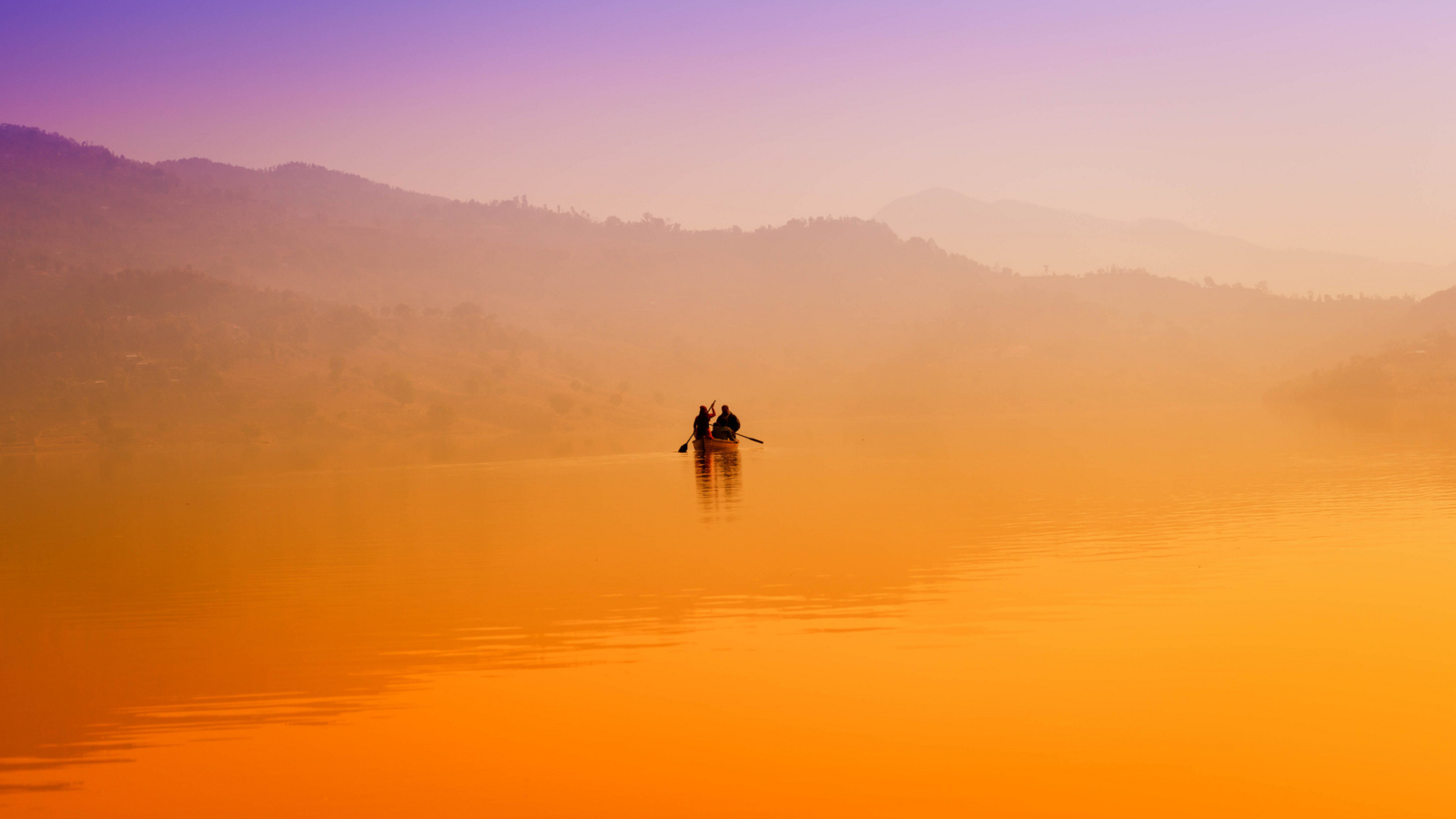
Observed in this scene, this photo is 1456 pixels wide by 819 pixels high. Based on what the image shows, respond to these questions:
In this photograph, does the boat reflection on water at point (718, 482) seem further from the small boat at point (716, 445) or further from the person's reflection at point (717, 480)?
the small boat at point (716, 445)

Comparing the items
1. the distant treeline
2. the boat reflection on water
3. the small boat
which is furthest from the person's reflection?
the distant treeline

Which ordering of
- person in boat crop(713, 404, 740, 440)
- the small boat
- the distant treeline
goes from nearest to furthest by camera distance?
the small boat → person in boat crop(713, 404, 740, 440) → the distant treeline

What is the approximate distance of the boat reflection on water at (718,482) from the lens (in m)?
31.7

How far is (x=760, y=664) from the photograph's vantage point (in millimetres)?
13805

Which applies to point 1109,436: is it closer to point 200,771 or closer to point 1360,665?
point 1360,665

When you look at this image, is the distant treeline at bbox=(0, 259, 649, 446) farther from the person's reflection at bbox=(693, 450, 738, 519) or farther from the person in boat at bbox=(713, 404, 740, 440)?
the person's reflection at bbox=(693, 450, 738, 519)

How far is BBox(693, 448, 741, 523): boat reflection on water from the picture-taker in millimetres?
31672

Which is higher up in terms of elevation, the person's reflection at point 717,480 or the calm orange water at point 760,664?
the person's reflection at point 717,480

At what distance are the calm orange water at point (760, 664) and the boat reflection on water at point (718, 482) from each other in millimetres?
956

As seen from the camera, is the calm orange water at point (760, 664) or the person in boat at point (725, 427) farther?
the person in boat at point (725, 427)

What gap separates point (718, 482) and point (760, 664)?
91.1 ft

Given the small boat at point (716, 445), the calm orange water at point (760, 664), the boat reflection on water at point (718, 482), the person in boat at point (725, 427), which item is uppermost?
the person in boat at point (725, 427)

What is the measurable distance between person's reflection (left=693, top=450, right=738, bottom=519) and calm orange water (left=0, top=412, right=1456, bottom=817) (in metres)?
2.55

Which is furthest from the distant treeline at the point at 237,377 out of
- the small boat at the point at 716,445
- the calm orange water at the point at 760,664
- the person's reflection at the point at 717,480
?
the calm orange water at the point at 760,664
